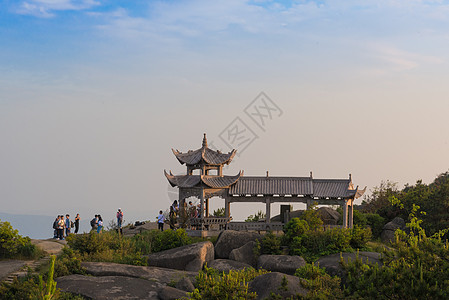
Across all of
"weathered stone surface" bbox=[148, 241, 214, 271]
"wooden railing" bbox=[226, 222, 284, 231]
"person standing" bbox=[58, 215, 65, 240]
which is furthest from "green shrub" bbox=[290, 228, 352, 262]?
"person standing" bbox=[58, 215, 65, 240]

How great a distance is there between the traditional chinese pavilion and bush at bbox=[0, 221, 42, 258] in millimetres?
9472

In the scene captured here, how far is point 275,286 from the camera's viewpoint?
60.7ft

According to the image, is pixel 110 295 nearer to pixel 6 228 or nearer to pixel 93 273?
pixel 93 273

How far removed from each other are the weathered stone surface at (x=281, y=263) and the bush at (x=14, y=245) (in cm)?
Result: 1296

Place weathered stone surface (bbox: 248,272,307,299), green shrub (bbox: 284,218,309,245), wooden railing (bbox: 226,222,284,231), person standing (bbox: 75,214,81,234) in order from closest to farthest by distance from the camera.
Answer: weathered stone surface (bbox: 248,272,307,299) < green shrub (bbox: 284,218,309,245) < wooden railing (bbox: 226,222,284,231) < person standing (bbox: 75,214,81,234)

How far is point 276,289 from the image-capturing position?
18.4 metres

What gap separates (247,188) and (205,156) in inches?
139

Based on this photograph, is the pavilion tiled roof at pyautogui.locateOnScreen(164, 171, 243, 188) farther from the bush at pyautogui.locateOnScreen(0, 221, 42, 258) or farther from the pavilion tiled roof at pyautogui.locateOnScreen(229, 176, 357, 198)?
the bush at pyautogui.locateOnScreen(0, 221, 42, 258)

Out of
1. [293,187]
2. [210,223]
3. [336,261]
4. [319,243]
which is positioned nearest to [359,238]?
[319,243]

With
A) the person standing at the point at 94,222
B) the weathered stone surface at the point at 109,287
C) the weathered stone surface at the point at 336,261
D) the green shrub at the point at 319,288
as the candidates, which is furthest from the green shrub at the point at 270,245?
the person standing at the point at 94,222

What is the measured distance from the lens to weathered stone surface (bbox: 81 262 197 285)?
2355 cm

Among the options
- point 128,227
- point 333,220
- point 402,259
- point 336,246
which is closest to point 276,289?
point 402,259

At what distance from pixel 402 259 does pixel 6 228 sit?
22.7 m

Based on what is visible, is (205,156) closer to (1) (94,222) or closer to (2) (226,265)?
(2) (226,265)
